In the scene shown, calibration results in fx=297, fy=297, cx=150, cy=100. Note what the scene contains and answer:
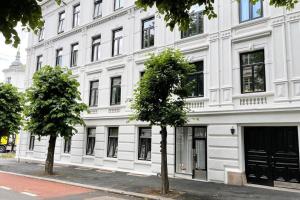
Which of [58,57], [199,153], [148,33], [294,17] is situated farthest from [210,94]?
[58,57]

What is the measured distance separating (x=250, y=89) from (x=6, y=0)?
1197cm

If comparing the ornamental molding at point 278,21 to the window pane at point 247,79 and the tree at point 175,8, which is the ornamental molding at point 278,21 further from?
the tree at point 175,8

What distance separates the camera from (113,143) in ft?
63.4

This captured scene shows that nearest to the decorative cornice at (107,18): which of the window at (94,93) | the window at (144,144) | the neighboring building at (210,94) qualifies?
the neighboring building at (210,94)

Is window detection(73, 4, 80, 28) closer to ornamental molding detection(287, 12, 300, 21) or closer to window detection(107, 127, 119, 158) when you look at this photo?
→ window detection(107, 127, 119, 158)

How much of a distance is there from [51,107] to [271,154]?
1161 cm

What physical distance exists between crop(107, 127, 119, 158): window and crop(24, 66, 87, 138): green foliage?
9.09ft

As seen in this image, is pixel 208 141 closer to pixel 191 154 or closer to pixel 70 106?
pixel 191 154

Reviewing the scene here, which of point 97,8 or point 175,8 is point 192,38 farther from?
point 175,8

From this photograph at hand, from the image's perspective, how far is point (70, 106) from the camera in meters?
17.0

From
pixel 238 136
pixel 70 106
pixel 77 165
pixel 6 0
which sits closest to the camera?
pixel 6 0

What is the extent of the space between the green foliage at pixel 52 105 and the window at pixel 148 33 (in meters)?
5.08

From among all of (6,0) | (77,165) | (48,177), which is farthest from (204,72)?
(6,0)

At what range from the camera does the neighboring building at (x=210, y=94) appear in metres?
12.8
